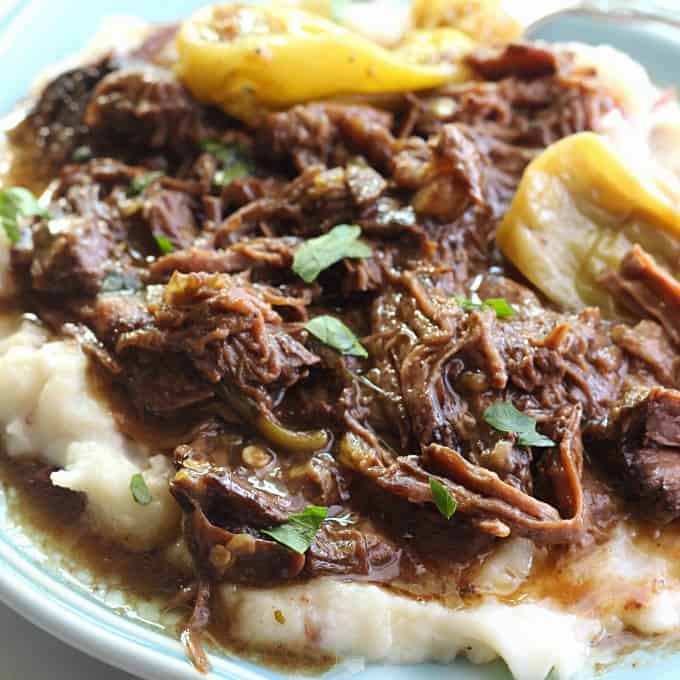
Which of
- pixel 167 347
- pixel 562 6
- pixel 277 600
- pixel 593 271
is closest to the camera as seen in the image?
pixel 277 600

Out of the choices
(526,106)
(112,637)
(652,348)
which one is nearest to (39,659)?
(112,637)

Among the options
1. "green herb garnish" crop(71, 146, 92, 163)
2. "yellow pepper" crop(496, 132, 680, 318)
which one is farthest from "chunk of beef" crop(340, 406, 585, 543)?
"green herb garnish" crop(71, 146, 92, 163)

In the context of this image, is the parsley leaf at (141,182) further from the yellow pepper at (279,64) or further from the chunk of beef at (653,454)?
the chunk of beef at (653,454)

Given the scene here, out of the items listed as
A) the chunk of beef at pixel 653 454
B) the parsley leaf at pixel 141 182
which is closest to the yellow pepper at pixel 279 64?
the parsley leaf at pixel 141 182

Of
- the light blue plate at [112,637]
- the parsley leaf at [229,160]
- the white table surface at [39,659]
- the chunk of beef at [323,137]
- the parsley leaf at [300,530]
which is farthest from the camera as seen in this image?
the parsley leaf at [229,160]

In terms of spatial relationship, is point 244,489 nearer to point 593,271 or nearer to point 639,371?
point 639,371

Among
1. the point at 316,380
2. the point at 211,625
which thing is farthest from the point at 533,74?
the point at 211,625
